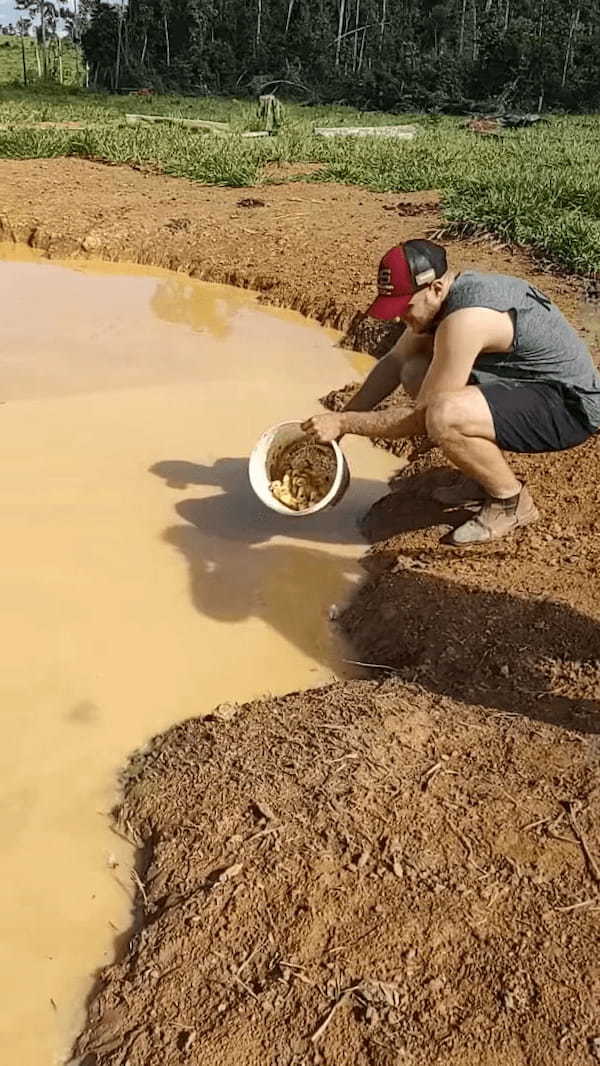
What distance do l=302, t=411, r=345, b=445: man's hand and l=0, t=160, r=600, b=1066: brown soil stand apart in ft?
2.00

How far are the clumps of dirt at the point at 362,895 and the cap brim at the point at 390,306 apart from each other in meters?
1.37

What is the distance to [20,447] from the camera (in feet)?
14.8

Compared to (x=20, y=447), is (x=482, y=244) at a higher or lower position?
higher

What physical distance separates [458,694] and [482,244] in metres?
5.26

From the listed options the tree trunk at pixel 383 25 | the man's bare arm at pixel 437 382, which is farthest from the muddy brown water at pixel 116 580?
the tree trunk at pixel 383 25

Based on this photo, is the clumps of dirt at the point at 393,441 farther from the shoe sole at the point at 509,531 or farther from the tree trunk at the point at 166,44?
the tree trunk at the point at 166,44

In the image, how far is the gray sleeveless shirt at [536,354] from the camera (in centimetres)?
333

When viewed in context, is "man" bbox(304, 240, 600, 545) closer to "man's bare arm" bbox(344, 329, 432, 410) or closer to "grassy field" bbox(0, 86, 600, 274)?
"man's bare arm" bbox(344, 329, 432, 410)

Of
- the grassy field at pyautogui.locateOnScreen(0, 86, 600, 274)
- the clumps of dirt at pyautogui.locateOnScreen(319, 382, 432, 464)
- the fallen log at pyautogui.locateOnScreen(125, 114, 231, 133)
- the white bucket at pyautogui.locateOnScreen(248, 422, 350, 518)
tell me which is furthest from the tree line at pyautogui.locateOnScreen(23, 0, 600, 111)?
the white bucket at pyautogui.locateOnScreen(248, 422, 350, 518)

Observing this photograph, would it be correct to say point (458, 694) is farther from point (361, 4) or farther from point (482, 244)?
point (361, 4)

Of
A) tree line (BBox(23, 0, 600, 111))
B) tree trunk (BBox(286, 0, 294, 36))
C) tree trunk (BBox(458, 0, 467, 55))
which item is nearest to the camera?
tree line (BBox(23, 0, 600, 111))

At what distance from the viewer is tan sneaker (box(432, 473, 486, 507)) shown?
3.91 metres

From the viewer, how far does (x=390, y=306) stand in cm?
322

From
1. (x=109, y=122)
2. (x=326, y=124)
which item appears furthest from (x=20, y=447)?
(x=326, y=124)
